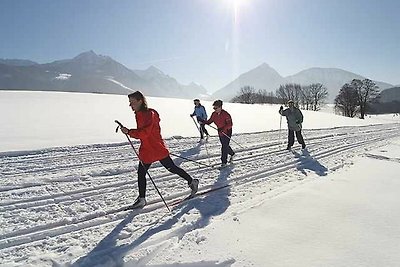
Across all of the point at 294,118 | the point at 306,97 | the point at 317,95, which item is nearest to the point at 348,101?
the point at 317,95

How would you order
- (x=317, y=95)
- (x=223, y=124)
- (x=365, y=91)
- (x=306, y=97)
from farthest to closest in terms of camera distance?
(x=306, y=97), (x=317, y=95), (x=365, y=91), (x=223, y=124)

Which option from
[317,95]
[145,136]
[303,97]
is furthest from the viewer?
[303,97]

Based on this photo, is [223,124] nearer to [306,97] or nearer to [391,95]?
[306,97]

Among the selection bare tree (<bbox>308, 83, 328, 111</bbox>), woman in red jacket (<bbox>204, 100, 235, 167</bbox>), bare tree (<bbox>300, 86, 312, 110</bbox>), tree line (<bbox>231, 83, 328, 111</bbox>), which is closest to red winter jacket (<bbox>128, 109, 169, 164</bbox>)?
woman in red jacket (<bbox>204, 100, 235, 167</bbox>)

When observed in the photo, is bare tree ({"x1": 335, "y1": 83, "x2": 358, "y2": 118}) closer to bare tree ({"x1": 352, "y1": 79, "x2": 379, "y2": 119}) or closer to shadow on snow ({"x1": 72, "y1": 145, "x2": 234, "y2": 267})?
bare tree ({"x1": 352, "y1": 79, "x2": 379, "y2": 119})

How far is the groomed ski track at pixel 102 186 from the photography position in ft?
14.9

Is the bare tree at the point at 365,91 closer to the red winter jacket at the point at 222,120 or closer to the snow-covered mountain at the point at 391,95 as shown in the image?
the red winter jacket at the point at 222,120

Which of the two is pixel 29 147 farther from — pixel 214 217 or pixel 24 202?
pixel 214 217

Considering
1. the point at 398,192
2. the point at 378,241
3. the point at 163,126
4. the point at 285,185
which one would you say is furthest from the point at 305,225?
the point at 163,126

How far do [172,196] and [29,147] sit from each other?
23.8 ft

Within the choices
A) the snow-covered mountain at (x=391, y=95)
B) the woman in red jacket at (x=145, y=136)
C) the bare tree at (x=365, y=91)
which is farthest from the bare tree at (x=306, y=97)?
the snow-covered mountain at (x=391, y=95)

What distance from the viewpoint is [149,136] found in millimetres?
5418

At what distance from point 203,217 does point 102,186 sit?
2.64 m

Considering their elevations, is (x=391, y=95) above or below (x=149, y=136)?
above
